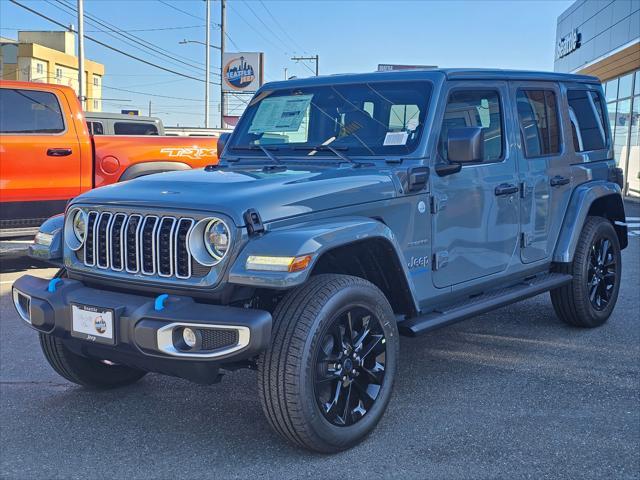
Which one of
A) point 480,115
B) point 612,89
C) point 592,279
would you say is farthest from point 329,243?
point 612,89

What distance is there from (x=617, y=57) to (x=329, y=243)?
20.2 metres

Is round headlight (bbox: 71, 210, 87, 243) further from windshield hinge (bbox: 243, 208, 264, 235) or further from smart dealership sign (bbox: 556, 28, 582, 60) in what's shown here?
smart dealership sign (bbox: 556, 28, 582, 60)

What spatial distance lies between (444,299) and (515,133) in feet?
4.51

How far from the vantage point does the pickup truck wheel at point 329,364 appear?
11.1ft

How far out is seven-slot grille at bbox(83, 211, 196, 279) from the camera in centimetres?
346

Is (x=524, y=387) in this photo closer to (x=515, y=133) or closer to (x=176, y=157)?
(x=515, y=133)

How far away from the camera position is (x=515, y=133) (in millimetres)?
5109

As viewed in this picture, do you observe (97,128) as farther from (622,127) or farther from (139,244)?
(622,127)

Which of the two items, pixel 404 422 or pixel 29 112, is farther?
→ pixel 29 112

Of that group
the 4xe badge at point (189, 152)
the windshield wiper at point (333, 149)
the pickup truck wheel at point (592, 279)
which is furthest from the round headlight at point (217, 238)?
the 4xe badge at point (189, 152)

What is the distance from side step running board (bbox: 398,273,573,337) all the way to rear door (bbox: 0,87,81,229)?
543 centimetres

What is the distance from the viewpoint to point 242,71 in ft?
141

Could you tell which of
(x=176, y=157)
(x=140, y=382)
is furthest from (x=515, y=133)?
(x=176, y=157)

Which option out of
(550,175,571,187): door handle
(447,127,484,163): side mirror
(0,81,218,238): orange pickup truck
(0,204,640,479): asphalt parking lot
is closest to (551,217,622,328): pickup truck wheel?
(0,204,640,479): asphalt parking lot
